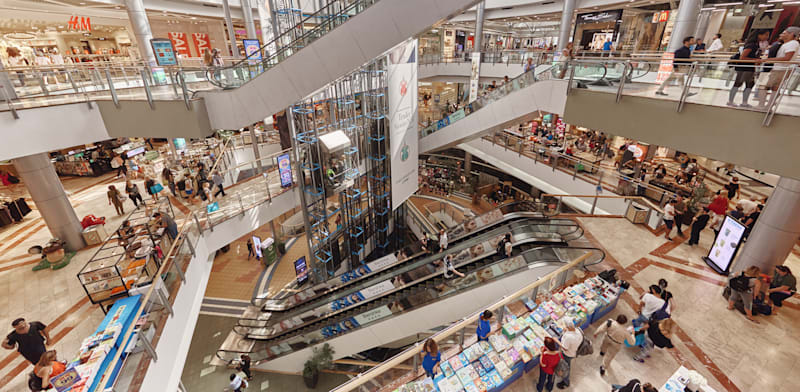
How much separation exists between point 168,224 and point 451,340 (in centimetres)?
563

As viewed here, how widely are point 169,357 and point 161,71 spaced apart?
475cm

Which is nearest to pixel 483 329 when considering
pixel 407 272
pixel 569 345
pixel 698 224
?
pixel 569 345

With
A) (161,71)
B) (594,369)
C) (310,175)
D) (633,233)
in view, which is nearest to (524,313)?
(594,369)

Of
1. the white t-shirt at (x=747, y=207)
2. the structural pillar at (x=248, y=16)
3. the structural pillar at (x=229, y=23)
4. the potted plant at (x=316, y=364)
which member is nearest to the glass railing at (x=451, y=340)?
the white t-shirt at (x=747, y=207)

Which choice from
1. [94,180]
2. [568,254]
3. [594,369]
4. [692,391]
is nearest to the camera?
[692,391]

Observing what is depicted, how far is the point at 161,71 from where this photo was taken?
5.79 metres

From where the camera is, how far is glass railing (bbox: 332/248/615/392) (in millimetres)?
3777

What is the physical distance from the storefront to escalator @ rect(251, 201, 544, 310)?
1138 cm

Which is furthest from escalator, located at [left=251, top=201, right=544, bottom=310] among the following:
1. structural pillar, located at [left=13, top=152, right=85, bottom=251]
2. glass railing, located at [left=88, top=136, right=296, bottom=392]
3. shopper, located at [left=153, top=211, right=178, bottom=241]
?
structural pillar, located at [left=13, top=152, right=85, bottom=251]

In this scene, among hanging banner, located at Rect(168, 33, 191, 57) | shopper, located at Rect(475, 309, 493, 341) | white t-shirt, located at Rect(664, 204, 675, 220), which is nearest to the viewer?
shopper, located at Rect(475, 309, 493, 341)

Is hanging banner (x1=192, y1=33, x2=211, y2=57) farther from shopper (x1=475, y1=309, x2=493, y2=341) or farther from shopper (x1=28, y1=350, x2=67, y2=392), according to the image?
shopper (x1=475, y1=309, x2=493, y2=341)

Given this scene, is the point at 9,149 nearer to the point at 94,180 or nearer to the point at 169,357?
the point at 169,357

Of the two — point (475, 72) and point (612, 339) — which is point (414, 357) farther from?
point (475, 72)

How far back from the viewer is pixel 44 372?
3695 mm
